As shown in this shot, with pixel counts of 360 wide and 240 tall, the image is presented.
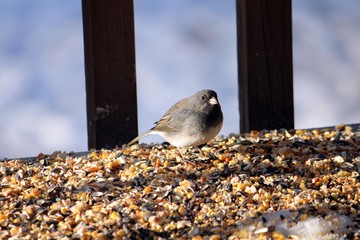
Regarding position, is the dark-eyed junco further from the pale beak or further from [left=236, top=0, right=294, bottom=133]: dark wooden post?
[left=236, top=0, right=294, bottom=133]: dark wooden post

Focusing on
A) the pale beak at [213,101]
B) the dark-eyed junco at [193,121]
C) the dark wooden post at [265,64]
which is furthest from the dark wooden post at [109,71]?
the dark wooden post at [265,64]

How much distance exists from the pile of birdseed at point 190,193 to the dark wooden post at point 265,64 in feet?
1.90

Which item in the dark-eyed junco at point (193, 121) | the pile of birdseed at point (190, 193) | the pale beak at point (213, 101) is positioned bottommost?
the pile of birdseed at point (190, 193)

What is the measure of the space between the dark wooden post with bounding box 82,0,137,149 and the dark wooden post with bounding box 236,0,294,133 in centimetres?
67

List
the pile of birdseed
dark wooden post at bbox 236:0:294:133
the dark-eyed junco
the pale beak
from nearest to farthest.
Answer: the pile of birdseed, the dark-eyed junco, the pale beak, dark wooden post at bbox 236:0:294:133

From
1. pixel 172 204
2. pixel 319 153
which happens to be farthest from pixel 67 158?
pixel 319 153

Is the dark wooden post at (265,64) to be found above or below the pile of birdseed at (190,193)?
above

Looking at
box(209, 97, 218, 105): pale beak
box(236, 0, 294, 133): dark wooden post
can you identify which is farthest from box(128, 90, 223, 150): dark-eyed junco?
box(236, 0, 294, 133): dark wooden post

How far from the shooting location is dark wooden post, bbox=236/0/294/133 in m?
4.22

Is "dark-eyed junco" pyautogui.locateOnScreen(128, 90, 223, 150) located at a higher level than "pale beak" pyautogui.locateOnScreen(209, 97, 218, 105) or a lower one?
lower

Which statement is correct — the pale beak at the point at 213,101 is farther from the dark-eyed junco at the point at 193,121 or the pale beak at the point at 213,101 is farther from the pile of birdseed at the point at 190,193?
the pile of birdseed at the point at 190,193

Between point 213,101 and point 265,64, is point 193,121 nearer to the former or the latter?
point 213,101

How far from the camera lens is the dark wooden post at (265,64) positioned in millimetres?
4223

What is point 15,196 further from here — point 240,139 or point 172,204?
point 240,139
